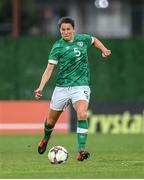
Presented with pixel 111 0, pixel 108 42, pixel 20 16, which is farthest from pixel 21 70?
pixel 111 0

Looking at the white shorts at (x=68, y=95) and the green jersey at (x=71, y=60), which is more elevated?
the green jersey at (x=71, y=60)

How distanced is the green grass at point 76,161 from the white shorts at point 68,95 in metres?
0.98

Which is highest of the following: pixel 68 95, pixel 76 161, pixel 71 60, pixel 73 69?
pixel 71 60

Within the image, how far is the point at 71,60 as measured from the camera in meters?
16.9

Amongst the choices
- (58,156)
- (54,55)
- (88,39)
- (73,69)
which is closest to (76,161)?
(58,156)

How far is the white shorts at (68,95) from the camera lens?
55.4ft

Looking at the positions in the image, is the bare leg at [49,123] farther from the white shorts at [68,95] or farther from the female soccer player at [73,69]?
the female soccer player at [73,69]

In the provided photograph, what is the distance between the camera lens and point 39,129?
28406mm

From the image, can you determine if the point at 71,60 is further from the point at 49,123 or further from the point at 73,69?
the point at 49,123

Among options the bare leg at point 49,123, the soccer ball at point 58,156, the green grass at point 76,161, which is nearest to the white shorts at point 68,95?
the bare leg at point 49,123

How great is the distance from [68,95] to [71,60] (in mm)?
608

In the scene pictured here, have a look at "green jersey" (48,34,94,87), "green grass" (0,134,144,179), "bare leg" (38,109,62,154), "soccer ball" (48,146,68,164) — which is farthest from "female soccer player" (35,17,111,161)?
"green grass" (0,134,144,179)

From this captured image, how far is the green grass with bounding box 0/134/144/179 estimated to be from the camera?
14.6m

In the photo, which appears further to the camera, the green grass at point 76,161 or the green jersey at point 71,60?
the green jersey at point 71,60
